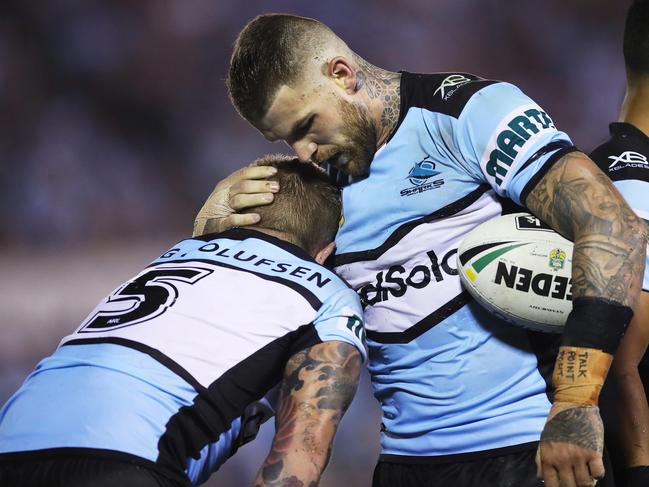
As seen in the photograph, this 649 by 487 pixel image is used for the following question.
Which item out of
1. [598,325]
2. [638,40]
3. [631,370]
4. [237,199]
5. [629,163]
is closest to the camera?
[598,325]

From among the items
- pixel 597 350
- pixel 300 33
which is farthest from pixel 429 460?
pixel 300 33

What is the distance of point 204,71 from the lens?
5773 mm

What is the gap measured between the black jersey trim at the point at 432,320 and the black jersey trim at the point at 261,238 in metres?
0.33

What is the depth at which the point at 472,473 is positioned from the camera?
247 cm

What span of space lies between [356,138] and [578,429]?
1.04 meters

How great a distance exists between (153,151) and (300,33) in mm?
3140

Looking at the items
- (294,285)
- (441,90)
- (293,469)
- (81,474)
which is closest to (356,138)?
(441,90)

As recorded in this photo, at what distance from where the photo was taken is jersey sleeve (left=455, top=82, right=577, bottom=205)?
226cm

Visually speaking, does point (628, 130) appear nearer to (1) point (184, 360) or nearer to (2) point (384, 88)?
(2) point (384, 88)

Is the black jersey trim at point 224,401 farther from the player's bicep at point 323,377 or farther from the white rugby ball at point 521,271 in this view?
the white rugby ball at point 521,271

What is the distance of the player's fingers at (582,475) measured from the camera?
6.55 feet

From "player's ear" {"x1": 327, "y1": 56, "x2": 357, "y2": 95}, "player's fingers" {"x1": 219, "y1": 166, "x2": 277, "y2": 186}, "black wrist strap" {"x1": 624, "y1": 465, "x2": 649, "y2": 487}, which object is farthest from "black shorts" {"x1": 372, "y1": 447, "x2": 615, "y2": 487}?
"player's ear" {"x1": 327, "y1": 56, "x2": 357, "y2": 95}

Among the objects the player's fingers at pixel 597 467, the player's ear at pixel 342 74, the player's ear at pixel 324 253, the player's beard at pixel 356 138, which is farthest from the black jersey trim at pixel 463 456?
the player's ear at pixel 342 74

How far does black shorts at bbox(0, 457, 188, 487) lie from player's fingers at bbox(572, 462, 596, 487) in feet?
3.02
